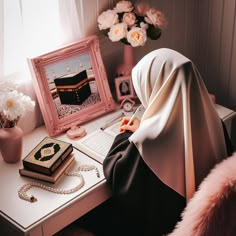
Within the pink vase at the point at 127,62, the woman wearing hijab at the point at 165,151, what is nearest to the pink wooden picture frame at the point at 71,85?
the pink vase at the point at 127,62

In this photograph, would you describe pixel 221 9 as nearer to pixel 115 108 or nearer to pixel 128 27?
pixel 128 27

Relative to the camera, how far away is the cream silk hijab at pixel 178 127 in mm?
1889

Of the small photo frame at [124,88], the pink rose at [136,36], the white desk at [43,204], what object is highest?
the pink rose at [136,36]

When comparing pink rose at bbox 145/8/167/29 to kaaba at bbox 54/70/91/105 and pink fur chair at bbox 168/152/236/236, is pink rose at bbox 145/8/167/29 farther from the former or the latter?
pink fur chair at bbox 168/152/236/236

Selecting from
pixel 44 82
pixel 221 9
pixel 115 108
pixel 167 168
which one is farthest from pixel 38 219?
pixel 221 9

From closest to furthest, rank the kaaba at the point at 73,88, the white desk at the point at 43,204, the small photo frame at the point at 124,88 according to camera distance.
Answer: the white desk at the point at 43,204 < the kaaba at the point at 73,88 < the small photo frame at the point at 124,88

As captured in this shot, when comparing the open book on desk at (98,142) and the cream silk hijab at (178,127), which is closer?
the cream silk hijab at (178,127)

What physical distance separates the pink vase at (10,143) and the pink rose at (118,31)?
0.60m

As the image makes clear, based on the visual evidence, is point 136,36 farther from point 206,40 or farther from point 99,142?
point 206,40

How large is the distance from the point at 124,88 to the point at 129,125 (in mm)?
319

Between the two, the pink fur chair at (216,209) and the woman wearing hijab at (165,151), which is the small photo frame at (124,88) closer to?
the woman wearing hijab at (165,151)

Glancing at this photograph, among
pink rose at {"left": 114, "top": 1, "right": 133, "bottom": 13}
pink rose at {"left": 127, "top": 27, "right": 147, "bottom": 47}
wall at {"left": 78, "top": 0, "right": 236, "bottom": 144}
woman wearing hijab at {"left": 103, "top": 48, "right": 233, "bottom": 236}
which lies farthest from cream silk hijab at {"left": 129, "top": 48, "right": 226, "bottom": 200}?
wall at {"left": 78, "top": 0, "right": 236, "bottom": 144}

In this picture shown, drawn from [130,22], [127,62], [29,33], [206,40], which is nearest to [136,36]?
[130,22]

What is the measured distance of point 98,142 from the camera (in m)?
2.18
